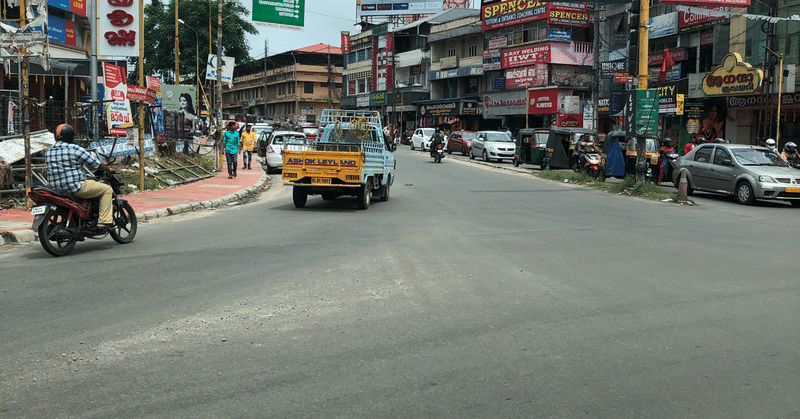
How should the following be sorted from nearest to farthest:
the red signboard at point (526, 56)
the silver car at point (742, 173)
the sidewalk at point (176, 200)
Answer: the sidewalk at point (176, 200)
the silver car at point (742, 173)
the red signboard at point (526, 56)

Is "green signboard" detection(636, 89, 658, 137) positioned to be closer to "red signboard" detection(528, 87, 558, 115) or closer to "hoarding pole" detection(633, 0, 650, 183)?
"hoarding pole" detection(633, 0, 650, 183)

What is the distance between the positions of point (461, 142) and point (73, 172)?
118 feet

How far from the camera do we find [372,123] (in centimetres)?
1808

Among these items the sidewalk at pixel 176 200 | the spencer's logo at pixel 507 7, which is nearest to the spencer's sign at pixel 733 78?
the sidewalk at pixel 176 200

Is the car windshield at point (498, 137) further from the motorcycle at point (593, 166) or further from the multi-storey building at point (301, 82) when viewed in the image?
the multi-storey building at point (301, 82)

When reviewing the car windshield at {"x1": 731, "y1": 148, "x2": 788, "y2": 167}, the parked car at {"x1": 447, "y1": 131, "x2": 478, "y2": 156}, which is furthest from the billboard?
the car windshield at {"x1": 731, "y1": 148, "x2": 788, "y2": 167}

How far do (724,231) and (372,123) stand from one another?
908 centimetres

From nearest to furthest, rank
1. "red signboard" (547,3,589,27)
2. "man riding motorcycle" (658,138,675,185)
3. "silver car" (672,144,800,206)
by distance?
"silver car" (672,144,800,206) → "man riding motorcycle" (658,138,675,185) → "red signboard" (547,3,589,27)

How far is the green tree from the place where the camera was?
6506 centimetres

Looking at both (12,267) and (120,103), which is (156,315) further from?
(120,103)

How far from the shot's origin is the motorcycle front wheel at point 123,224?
10016 millimetres

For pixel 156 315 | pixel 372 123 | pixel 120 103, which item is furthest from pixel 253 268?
pixel 120 103

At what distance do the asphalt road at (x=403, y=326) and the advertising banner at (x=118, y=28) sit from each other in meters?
10.2

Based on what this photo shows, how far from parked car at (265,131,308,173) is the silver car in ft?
46.7
